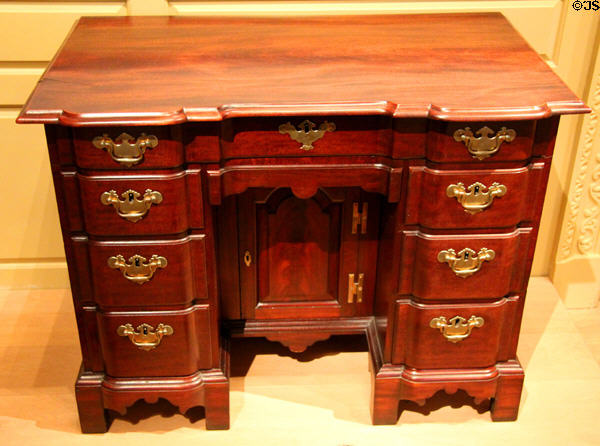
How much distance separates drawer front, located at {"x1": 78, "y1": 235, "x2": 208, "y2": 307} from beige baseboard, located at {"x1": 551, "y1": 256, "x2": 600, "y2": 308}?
129 cm

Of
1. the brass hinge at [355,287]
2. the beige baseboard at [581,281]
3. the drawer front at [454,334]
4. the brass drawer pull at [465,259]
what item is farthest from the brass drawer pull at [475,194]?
the beige baseboard at [581,281]

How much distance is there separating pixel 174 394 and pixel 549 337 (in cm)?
116

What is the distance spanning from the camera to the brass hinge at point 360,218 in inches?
77.2

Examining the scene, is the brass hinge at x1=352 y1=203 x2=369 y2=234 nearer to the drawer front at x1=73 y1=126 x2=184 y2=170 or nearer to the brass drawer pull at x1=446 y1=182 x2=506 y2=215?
the brass drawer pull at x1=446 y1=182 x2=506 y2=215

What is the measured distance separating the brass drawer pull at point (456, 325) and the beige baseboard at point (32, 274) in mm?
1284

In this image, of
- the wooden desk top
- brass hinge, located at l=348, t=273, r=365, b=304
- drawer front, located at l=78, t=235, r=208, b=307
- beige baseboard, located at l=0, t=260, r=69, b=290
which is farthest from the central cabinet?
beige baseboard, located at l=0, t=260, r=69, b=290

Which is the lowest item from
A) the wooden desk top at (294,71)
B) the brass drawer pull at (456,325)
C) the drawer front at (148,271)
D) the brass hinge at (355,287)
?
the brass hinge at (355,287)

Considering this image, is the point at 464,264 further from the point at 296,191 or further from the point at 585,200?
the point at 585,200

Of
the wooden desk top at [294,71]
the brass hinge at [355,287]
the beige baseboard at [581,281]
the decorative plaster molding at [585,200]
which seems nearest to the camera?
Answer: the wooden desk top at [294,71]

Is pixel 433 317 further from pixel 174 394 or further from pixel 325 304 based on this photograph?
pixel 174 394

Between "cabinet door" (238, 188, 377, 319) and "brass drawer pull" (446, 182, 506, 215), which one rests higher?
"brass drawer pull" (446, 182, 506, 215)

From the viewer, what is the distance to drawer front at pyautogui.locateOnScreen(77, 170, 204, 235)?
1615 millimetres

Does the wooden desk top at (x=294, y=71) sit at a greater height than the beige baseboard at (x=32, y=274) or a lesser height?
greater

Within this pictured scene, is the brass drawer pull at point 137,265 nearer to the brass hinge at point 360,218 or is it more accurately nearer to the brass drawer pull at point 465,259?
the brass hinge at point 360,218
